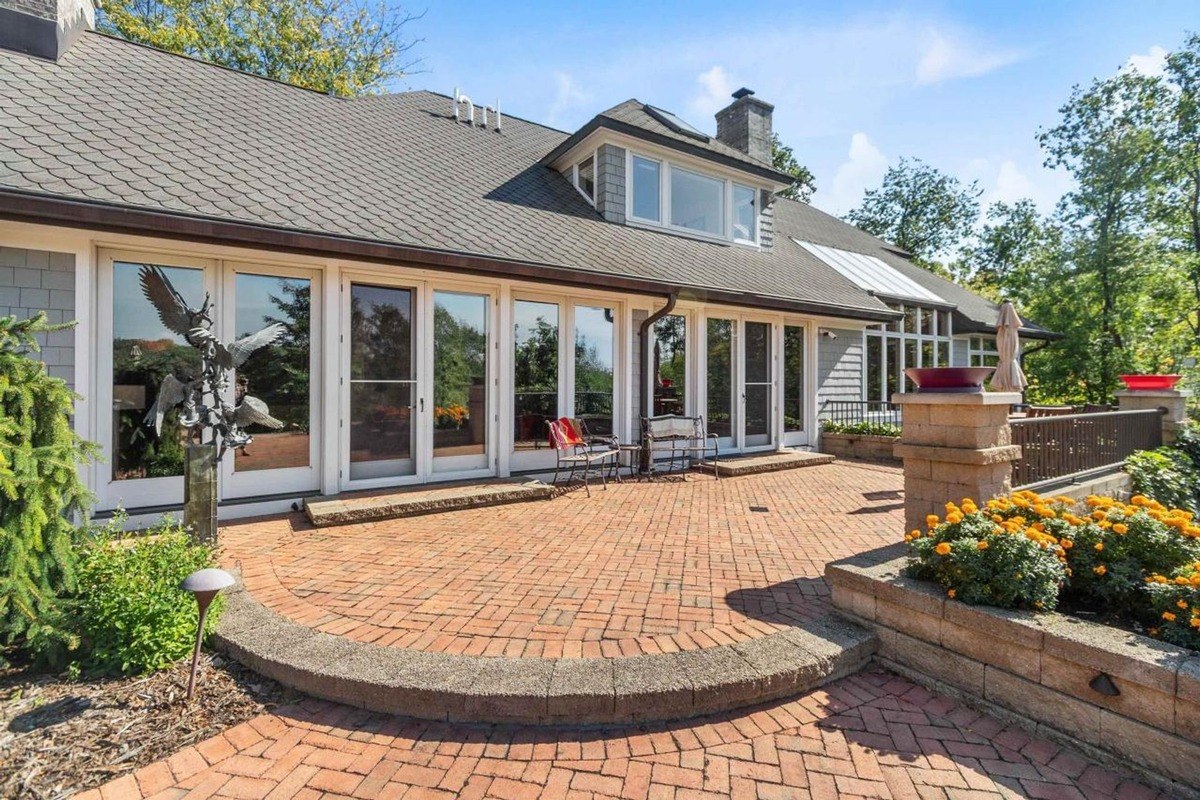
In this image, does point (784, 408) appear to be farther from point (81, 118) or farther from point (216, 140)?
point (81, 118)

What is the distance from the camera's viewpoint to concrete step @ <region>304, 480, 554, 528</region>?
5.02m

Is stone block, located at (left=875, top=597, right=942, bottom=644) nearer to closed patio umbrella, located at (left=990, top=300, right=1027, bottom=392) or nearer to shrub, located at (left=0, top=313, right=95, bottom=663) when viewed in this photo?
closed patio umbrella, located at (left=990, top=300, right=1027, bottom=392)

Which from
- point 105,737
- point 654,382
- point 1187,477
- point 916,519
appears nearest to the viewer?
point 105,737

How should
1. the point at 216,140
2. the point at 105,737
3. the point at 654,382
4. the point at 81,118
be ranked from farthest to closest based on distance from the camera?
the point at 654,382 < the point at 216,140 < the point at 81,118 < the point at 105,737

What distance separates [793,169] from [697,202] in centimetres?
2098

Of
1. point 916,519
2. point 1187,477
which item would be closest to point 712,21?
point 916,519

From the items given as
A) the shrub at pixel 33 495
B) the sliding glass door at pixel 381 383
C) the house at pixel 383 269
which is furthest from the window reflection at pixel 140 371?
the shrub at pixel 33 495

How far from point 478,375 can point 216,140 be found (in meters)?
3.80

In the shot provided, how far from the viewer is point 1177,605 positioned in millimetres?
2326

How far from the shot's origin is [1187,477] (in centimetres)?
649

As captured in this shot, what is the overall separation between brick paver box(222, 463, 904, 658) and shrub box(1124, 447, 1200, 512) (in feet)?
9.04

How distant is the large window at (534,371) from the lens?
6.96 meters

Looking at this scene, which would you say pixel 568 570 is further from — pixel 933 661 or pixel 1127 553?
pixel 1127 553

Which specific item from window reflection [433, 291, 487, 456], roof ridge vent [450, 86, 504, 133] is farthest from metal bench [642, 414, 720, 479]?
roof ridge vent [450, 86, 504, 133]
